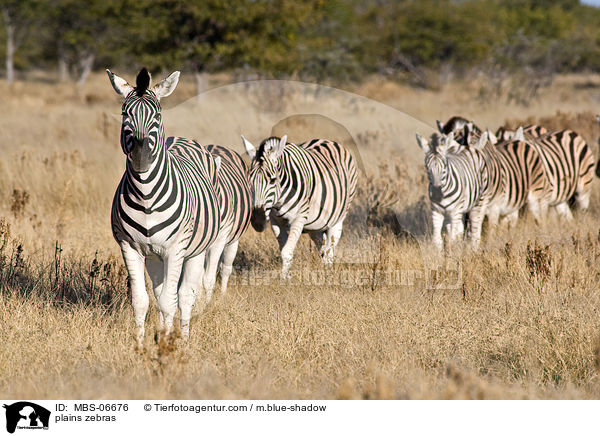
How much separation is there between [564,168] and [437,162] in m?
3.27

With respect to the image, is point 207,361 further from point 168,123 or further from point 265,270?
point 168,123

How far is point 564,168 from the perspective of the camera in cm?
945

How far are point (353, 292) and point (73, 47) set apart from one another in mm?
45953

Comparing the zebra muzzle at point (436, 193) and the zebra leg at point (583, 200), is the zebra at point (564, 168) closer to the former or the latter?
the zebra leg at point (583, 200)

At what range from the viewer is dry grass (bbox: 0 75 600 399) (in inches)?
166

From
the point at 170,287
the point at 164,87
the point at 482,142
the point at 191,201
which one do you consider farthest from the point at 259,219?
the point at 482,142

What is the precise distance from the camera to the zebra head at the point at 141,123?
3.99 meters

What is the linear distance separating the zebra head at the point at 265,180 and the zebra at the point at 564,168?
461cm

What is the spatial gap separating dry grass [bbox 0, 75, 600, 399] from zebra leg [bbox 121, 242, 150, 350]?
0.17 meters

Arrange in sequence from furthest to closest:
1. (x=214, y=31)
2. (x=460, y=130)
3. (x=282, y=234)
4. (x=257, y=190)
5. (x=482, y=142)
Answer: (x=214, y=31), (x=460, y=130), (x=482, y=142), (x=282, y=234), (x=257, y=190)

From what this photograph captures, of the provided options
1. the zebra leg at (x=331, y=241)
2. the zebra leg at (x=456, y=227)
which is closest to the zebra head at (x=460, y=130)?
the zebra leg at (x=456, y=227)

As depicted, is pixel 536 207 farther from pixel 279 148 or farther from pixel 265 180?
pixel 265 180
